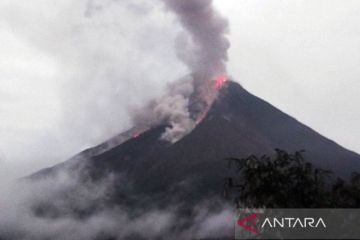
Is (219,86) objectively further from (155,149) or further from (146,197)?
(146,197)

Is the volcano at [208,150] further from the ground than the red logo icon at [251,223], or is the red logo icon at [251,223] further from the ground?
the volcano at [208,150]

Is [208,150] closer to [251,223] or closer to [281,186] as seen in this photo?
[251,223]

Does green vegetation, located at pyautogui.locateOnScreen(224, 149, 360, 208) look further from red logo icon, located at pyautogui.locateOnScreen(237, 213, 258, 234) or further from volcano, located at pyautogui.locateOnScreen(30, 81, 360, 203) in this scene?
volcano, located at pyautogui.locateOnScreen(30, 81, 360, 203)

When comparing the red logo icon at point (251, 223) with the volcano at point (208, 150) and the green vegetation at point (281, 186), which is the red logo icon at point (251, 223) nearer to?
the green vegetation at point (281, 186)

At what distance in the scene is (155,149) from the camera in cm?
15150

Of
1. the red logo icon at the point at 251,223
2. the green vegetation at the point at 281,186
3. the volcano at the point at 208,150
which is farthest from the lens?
the volcano at the point at 208,150

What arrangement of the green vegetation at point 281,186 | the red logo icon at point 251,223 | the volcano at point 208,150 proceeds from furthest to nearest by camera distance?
1. the volcano at point 208,150
2. the red logo icon at point 251,223
3. the green vegetation at point 281,186

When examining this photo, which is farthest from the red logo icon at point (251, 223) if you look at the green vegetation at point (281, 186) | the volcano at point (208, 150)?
the volcano at point (208, 150)

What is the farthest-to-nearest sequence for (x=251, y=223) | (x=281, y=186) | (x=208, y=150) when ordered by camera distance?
1. (x=208, y=150)
2. (x=251, y=223)
3. (x=281, y=186)

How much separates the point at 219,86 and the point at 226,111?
7.49 metres

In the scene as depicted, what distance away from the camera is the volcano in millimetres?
129625

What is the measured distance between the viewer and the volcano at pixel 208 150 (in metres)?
130

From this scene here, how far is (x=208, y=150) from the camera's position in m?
140

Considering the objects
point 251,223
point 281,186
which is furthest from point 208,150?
point 281,186
